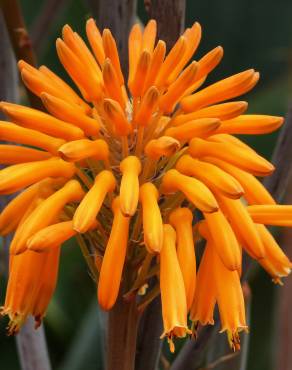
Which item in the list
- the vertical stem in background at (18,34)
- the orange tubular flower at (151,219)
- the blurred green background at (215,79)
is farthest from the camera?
the blurred green background at (215,79)

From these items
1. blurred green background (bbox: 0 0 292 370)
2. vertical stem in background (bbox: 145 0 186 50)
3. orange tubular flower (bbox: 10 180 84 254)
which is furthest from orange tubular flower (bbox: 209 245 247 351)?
blurred green background (bbox: 0 0 292 370)

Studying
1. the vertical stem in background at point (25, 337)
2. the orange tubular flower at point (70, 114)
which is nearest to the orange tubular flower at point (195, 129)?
the orange tubular flower at point (70, 114)

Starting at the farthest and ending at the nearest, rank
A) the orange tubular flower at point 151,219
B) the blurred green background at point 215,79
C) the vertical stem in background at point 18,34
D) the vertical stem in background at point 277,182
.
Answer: the blurred green background at point 215,79
the vertical stem in background at point 18,34
the vertical stem in background at point 277,182
the orange tubular flower at point 151,219

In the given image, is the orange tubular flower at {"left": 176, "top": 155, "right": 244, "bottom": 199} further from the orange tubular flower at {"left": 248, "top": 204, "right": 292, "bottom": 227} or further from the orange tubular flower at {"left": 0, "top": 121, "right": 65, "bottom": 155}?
the orange tubular flower at {"left": 0, "top": 121, "right": 65, "bottom": 155}

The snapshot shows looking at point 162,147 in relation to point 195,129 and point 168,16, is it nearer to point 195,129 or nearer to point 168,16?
point 195,129

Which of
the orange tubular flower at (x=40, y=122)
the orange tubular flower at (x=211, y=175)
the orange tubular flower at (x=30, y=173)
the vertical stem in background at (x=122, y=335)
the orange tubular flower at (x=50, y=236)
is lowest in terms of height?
the vertical stem in background at (x=122, y=335)

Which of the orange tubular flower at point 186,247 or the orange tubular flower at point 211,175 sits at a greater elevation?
the orange tubular flower at point 211,175

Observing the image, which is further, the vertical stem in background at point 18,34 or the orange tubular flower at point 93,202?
the vertical stem in background at point 18,34

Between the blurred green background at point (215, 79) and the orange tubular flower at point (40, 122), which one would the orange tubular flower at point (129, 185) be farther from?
the blurred green background at point (215, 79)
